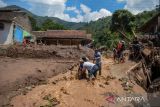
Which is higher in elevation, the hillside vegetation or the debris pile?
the hillside vegetation

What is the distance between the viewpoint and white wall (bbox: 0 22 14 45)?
114ft

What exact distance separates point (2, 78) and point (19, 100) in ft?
12.1

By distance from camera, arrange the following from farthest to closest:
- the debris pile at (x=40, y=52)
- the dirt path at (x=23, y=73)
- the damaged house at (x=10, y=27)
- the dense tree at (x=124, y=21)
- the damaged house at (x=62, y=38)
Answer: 1. the dense tree at (x=124, y=21)
2. the damaged house at (x=62, y=38)
3. the damaged house at (x=10, y=27)
4. the debris pile at (x=40, y=52)
5. the dirt path at (x=23, y=73)

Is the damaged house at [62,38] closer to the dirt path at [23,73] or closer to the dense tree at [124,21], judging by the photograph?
the dense tree at [124,21]

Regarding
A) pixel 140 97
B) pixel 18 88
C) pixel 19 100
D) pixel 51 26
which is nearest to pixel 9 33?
pixel 18 88

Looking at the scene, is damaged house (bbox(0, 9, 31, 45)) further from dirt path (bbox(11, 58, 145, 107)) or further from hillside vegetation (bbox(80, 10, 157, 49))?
dirt path (bbox(11, 58, 145, 107))

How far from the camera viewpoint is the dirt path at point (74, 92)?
A: 1609 centimetres

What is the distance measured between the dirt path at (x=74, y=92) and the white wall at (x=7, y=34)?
15985 millimetres

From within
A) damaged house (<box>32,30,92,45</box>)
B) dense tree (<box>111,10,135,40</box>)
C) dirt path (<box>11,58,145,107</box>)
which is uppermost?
dense tree (<box>111,10,135,40</box>)

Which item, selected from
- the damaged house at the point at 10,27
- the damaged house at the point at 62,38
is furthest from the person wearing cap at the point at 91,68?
the damaged house at the point at 62,38

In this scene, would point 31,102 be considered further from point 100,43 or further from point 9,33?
point 100,43

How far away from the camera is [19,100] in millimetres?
16938

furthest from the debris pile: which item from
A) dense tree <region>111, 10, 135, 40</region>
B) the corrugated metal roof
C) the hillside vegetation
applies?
dense tree <region>111, 10, 135, 40</region>

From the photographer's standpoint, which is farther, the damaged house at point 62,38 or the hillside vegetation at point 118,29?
the damaged house at point 62,38
